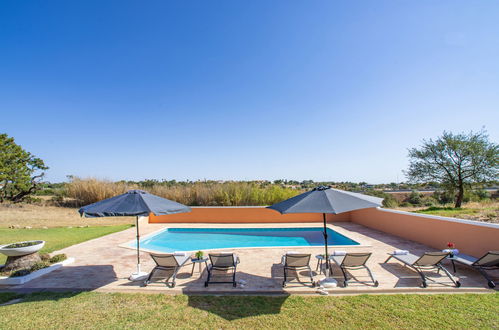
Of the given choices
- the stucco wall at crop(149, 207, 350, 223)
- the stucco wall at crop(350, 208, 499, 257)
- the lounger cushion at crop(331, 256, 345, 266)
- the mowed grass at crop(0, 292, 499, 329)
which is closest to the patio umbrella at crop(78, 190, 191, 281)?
the mowed grass at crop(0, 292, 499, 329)

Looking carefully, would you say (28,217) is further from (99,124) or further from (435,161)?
(435,161)

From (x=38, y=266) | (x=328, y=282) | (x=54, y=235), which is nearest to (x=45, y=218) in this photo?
(x=54, y=235)

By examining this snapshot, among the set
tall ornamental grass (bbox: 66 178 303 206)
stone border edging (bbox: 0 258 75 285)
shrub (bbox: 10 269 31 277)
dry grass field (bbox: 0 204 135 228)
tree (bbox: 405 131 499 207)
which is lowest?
stone border edging (bbox: 0 258 75 285)

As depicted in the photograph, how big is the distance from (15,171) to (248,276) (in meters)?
26.8

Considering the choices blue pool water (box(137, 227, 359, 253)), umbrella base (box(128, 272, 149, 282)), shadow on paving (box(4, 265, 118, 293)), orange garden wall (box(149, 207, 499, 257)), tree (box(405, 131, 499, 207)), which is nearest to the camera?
shadow on paving (box(4, 265, 118, 293))

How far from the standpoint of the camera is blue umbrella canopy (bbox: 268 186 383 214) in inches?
140

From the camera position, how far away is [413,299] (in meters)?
3.62

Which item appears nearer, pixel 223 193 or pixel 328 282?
pixel 328 282

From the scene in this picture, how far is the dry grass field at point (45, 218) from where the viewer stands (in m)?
11.8

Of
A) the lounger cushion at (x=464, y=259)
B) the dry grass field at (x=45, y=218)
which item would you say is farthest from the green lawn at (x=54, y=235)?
the lounger cushion at (x=464, y=259)

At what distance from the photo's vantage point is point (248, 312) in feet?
10.8

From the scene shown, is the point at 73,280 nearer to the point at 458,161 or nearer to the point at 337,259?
the point at 337,259

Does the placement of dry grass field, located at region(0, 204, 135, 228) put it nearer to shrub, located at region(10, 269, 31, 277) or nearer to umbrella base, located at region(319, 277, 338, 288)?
shrub, located at region(10, 269, 31, 277)

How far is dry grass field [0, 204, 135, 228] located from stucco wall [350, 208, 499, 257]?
1326cm
